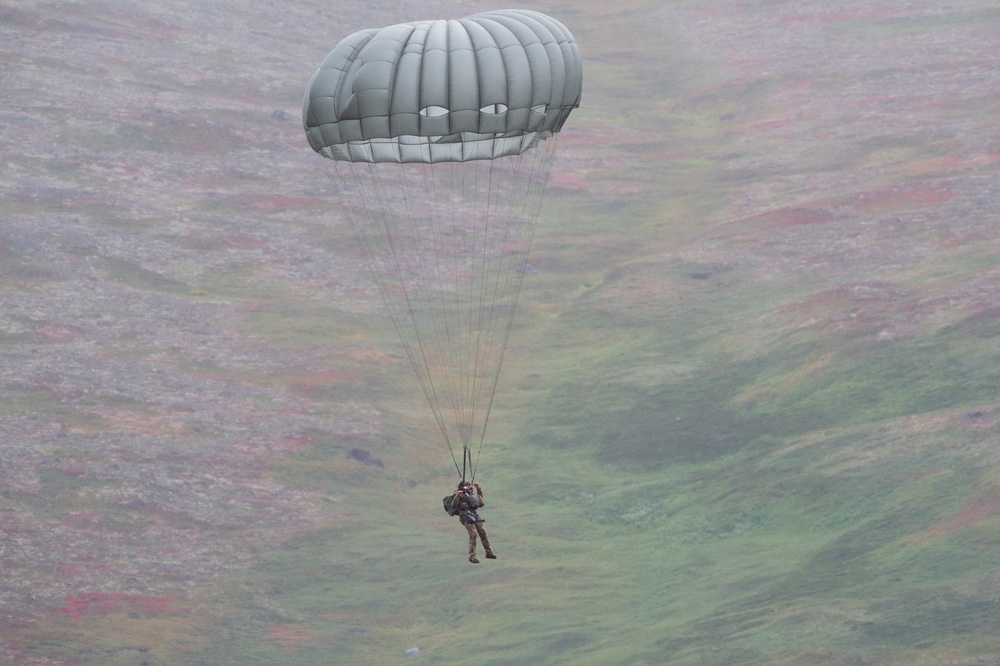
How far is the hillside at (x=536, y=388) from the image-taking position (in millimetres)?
38812

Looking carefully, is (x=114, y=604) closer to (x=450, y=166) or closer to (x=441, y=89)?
(x=441, y=89)

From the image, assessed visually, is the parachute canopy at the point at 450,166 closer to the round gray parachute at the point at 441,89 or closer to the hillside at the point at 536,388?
the round gray parachute at the point at 441,89

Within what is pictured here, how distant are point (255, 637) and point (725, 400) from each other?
18.9 m

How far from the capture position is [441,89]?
26828 millimetres

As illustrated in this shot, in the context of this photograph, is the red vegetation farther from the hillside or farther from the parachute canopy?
the parachute canopy

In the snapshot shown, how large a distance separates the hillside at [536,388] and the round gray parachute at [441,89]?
15018 millimetres

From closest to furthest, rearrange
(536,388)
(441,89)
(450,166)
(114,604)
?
(441,89) → (114,604) → (536,388) → (450,166)

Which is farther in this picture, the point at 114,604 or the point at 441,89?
the point at 114,604

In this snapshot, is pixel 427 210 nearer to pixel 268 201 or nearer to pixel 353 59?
pixel 268 201

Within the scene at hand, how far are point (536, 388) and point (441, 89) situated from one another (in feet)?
89.2

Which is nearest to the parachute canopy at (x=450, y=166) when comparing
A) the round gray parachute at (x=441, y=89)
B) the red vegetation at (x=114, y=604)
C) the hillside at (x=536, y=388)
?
the round gray parachute at (x=441, y=89)

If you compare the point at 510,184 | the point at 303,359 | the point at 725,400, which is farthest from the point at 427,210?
the point at 725,400

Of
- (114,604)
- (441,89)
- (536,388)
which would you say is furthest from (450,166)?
(441,89)

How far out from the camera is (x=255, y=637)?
128 ft
